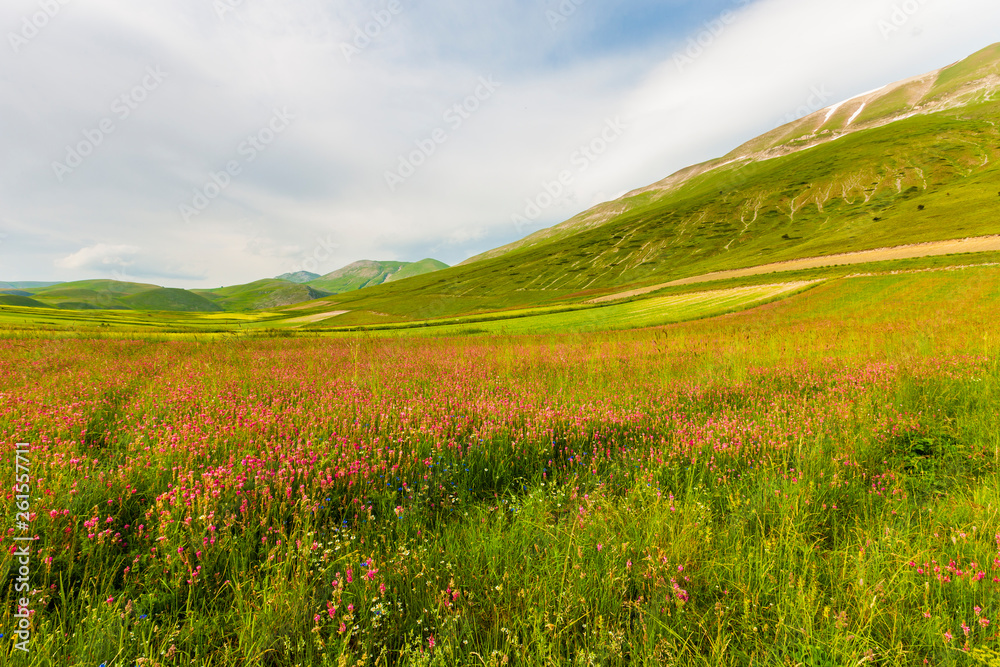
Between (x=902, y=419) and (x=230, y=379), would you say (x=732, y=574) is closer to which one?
(x=902, y=419)

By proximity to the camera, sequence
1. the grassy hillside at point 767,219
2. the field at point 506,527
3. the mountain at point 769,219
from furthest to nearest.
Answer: the grassy hillside at point 767,219 → the mountain at point 769,219 → the field at point 506,527

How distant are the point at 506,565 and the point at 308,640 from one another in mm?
1089

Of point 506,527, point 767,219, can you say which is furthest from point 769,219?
point 506,527

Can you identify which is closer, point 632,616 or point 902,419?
point 632,616

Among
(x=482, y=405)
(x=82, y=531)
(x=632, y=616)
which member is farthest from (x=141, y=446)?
(x=632, y=616)

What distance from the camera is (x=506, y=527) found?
271cm

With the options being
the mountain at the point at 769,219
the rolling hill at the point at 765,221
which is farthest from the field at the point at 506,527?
the mountain at the point at 769,219

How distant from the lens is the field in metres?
1.76

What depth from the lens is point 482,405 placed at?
483cm

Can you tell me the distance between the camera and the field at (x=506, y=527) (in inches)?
69.4

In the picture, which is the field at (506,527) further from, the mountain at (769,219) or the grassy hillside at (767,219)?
the grassy hillside at (767,219)

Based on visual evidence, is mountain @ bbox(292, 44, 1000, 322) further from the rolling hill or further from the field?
the field

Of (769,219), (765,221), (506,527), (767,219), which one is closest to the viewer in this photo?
(506,527)

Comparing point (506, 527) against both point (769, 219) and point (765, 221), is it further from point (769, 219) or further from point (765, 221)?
point (769, 219)
